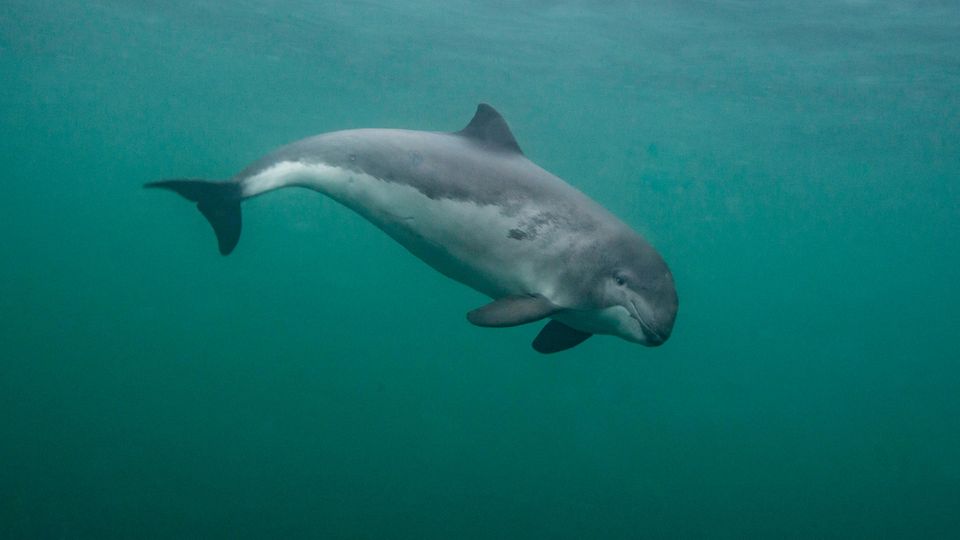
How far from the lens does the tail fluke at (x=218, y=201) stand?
20.6 feet

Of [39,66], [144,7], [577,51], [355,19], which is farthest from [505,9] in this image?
[39,66]

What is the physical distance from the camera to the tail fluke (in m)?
6.27

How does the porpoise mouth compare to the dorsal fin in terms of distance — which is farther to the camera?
the dorsal fin

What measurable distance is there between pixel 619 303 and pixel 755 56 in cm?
1948

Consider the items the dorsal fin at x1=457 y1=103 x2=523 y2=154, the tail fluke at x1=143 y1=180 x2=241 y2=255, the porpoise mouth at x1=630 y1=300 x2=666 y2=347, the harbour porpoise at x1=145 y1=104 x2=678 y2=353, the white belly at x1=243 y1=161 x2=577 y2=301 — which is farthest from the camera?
the tail fluke at x1=143 y1=180 x2=241 y2=255

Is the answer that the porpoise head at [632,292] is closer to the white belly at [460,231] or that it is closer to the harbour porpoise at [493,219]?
the harbour porpoise at [493,219]

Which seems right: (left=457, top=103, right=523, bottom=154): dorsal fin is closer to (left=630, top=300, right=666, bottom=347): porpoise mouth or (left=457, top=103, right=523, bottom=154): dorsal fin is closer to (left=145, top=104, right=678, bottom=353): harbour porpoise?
(left=145, top=104, right=678, bottom=353): harbour porpoise

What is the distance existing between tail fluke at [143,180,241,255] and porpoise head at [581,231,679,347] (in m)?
3.73

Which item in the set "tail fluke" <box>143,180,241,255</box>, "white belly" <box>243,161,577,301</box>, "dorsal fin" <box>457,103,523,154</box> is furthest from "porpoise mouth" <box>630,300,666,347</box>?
"tail fluke" <box>143,180,241,255</box>

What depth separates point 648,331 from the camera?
15.4 feet

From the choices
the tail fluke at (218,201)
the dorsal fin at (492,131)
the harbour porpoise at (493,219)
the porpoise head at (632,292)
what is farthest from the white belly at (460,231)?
the dorsal fin at (492,131)

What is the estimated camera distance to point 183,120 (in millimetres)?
62406

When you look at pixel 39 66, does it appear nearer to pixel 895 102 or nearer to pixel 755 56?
pixel 755 56

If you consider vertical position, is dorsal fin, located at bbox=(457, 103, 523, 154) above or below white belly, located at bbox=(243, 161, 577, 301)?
above
